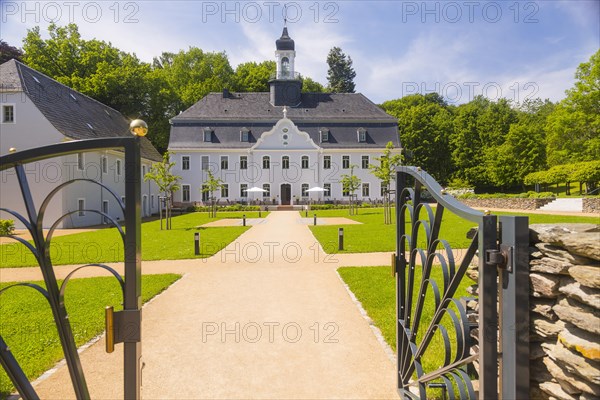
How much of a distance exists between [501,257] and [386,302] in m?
5.29

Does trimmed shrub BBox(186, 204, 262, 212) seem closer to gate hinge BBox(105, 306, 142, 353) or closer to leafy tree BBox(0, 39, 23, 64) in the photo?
leafy tree BBox(0, 39, 23, 64)

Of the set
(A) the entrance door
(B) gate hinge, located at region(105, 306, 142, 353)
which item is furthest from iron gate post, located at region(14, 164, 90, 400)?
(A) the entrance door

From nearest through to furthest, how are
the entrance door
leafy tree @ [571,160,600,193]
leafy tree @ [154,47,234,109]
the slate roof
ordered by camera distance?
the slate roof < leafy tree @ [571,160,600,193] < the entrance door < leafy tree @ [154,47,234,109]

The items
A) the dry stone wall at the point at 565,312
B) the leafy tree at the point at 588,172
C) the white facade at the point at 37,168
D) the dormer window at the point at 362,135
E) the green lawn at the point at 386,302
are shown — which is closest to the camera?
the dry stone wall at the point at 565,312

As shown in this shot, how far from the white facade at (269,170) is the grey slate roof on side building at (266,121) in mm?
1398

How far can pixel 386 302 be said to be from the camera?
22.6 ft

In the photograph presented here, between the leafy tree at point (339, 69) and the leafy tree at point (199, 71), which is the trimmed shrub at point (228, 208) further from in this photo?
the leafy tree at point (339, 69)

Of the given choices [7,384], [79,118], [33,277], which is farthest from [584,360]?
[79,118]

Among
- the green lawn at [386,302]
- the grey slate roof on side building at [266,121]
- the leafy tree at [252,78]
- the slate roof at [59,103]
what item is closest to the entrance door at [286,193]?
the grey slate roof on side building at [266,121]

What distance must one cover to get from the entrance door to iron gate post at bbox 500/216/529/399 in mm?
43905

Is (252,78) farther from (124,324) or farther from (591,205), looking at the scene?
(124,324)

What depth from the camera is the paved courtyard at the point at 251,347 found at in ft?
13.0

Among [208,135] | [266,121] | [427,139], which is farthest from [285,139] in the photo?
[427,139]

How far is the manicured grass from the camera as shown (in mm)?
4664
